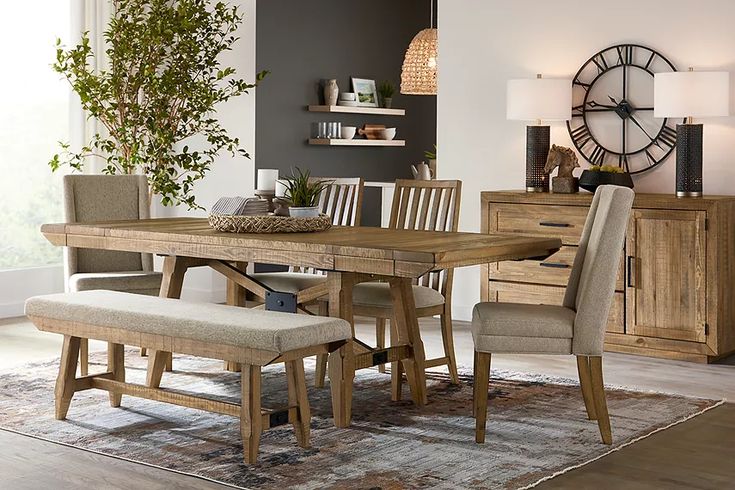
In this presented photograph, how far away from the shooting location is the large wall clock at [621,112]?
5902mm

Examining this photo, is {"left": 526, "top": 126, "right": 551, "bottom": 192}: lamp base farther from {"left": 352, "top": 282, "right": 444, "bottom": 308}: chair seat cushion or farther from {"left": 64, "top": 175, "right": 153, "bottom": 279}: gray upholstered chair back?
{"left": 64, "top": 175, "right": 153, "bottom": 279}: gray upholstered chair back

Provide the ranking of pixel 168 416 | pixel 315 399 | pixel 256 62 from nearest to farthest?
1. pixel 168 416
2. pixel 315 399
3. pixel 256 62

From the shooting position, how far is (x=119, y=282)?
509 cm

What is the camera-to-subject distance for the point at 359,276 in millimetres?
4113

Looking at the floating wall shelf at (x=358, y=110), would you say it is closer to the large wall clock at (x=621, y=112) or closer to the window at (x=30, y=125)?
the window at (x=30, y=125)

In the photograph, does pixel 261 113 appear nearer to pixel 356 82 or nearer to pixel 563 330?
pixel 356 82

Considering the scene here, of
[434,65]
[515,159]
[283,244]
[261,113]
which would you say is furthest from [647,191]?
[261,113]

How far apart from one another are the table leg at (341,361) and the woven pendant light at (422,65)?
372cm

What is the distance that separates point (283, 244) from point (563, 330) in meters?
1.04

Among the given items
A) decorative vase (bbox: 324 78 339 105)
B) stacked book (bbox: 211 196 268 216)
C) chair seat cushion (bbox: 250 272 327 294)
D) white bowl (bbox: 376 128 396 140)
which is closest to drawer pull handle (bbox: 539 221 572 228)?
A: chair seat cushion (bbox: 250 272 327 294)

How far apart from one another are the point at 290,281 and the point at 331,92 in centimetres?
403

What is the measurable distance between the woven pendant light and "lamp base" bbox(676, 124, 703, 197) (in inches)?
94.0

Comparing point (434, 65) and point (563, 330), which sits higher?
point (434, 65)

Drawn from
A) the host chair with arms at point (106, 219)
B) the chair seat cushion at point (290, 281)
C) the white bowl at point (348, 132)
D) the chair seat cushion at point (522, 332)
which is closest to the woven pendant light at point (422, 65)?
the white bowl at point (348, 132)
